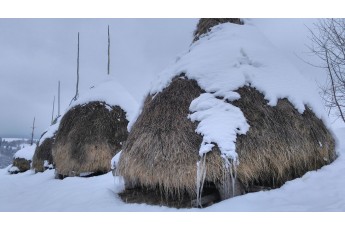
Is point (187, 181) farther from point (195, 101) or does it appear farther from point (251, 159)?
point (195, 101)

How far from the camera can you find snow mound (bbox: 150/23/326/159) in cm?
406

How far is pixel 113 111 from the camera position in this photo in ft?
32.3

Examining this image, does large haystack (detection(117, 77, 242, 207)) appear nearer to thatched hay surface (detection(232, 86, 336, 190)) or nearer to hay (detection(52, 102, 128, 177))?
thatched hay surface (detection(232, 86, 336, 190))

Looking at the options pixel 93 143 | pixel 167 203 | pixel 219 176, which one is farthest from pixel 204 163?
pixel 93 143

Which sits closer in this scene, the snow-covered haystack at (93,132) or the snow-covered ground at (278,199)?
the snow-covered ground at (278,199)

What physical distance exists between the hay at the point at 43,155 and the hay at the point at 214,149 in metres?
9.91

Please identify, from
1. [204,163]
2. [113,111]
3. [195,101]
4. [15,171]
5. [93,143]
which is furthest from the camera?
[15,171]

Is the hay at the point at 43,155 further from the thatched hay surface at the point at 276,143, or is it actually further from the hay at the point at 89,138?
the thatched hay surface at the point at 276,143

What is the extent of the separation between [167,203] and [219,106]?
173 cm

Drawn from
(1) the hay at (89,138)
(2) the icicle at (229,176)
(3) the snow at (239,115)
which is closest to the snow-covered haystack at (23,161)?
(1) the hay at (89,138)

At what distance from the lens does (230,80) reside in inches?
187

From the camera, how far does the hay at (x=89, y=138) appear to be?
8.45m

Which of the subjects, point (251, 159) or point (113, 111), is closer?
point (251, 159)

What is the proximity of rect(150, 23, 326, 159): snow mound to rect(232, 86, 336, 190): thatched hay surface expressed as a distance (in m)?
0.15
